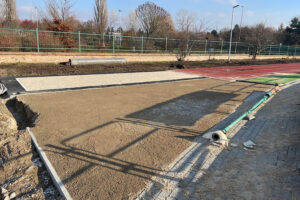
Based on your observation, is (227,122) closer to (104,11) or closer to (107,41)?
(107,41)

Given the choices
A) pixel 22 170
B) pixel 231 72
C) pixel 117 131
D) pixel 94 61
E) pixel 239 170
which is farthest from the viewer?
pixel 231 72

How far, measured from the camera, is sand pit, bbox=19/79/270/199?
3.63 meters

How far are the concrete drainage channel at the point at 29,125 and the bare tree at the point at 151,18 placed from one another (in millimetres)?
26135

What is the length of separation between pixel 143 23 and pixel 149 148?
99.8ft

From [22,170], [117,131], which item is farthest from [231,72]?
[22,170]

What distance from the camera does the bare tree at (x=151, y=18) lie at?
31719 mm

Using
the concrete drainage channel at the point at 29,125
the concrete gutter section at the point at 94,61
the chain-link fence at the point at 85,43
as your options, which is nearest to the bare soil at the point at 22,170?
the concrete drainage channel at the point at 29,125

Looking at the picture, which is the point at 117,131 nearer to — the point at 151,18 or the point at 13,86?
the point at 13,86

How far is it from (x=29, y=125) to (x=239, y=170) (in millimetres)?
5324

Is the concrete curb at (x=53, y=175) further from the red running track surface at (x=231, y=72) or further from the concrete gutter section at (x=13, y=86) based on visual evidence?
the red running track surface at (x=231, y=72)

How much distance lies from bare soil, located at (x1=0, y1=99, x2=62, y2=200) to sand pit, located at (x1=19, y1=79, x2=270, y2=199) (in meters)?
0.25

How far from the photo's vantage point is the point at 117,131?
5.52 metres

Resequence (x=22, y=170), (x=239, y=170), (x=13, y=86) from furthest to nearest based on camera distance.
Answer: (x=13, y=86) → (x=239, y=170) → (x=22, y=170)

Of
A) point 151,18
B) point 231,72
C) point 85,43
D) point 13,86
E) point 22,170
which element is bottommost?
point 22,170
